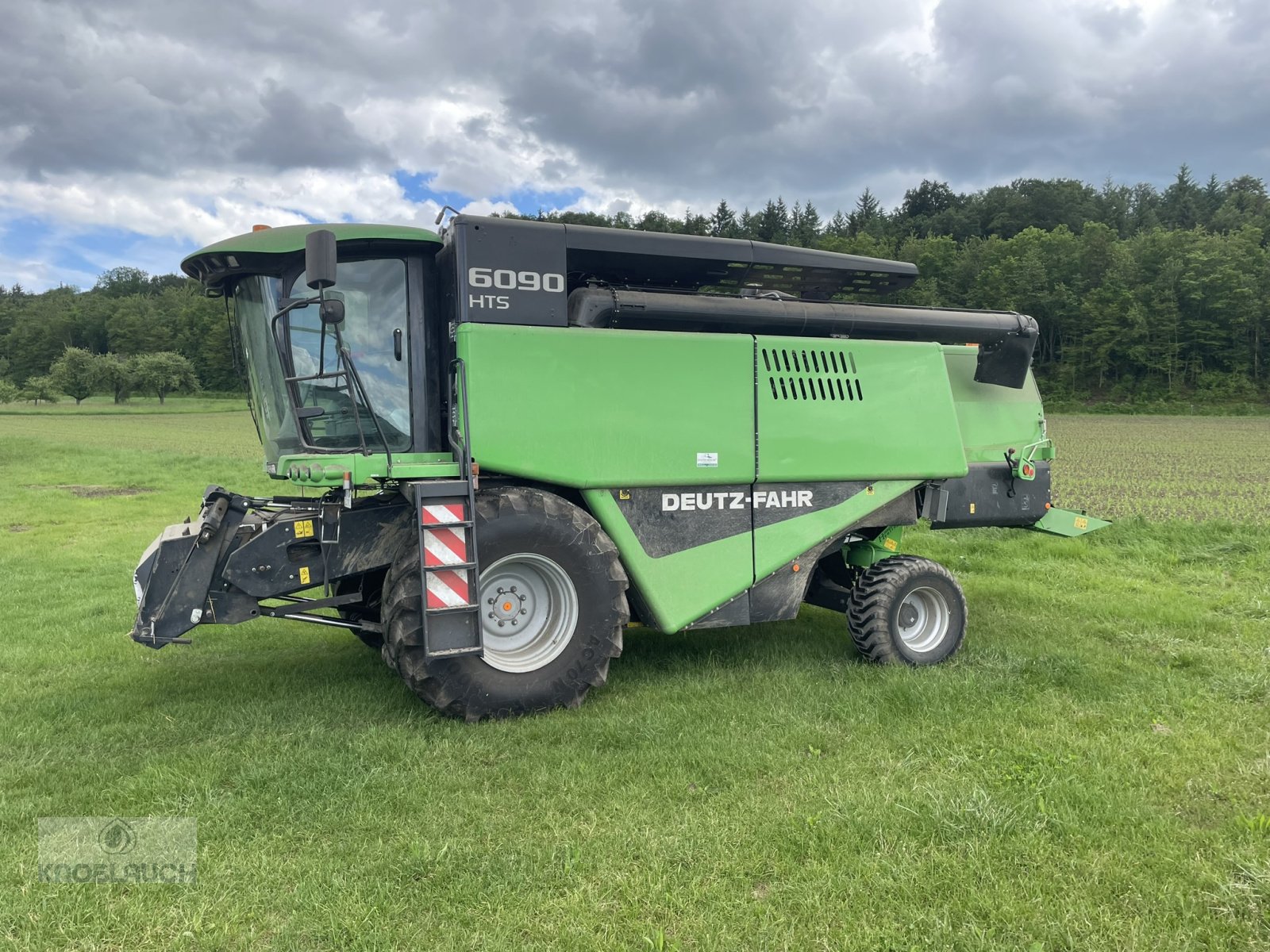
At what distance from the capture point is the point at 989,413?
697 cm

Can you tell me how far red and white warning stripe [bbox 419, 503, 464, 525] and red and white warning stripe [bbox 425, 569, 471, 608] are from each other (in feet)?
0.94

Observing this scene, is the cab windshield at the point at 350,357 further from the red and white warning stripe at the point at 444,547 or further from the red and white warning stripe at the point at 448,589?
the red and white warning stripe at the point at 448,589

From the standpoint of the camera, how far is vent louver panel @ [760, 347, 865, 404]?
227 inches

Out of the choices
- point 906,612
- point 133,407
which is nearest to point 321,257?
point 906,612

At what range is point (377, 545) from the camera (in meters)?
5.11

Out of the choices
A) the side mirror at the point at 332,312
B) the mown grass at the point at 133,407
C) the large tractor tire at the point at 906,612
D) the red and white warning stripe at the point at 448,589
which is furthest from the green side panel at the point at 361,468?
the mown grass at the point at 133,407

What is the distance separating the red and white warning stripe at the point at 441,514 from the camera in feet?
15.3

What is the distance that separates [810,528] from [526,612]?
2178 mm

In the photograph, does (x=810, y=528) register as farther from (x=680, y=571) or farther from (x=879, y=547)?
(x=680, y=571)

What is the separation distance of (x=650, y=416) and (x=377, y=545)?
1946mm

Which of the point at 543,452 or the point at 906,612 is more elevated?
the point at 543,452

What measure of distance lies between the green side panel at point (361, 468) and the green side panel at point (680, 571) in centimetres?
98

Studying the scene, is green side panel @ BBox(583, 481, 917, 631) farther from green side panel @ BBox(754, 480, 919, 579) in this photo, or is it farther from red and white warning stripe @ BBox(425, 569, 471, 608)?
red and white warning stripe @ BBox(425, 569, 471, 608)

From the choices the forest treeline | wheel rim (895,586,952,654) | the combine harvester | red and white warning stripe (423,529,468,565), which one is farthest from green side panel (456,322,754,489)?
the forest treeline
